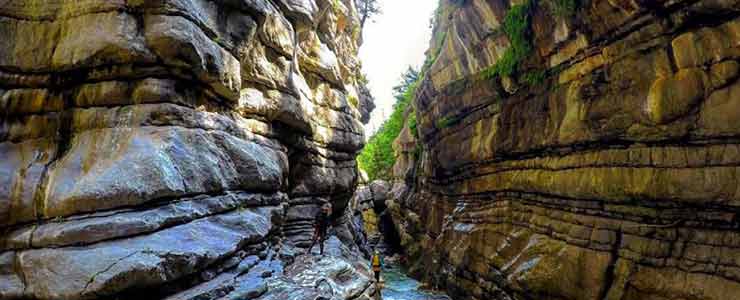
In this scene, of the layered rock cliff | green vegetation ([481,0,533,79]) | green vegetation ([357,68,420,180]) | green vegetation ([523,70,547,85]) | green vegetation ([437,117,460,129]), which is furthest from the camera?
green vegetation ([357,68,420,180])

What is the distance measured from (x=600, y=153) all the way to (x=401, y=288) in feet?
36.0

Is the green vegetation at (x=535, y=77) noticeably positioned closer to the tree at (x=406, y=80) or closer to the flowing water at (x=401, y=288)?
the flowing water at (x=401, y=288)

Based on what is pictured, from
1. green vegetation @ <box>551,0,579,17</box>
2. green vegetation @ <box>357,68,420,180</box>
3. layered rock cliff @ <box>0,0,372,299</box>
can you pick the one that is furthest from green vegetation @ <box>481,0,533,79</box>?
green vegetation @ <box>357,68,420,180</box>

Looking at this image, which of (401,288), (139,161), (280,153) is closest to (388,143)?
(401,288)

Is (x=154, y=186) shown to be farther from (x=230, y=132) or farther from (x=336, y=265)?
(x=336, y=265)

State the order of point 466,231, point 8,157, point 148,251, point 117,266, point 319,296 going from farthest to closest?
point 466,231 → point 319,296 → point 8,157 → point 148,251 → point 117,266

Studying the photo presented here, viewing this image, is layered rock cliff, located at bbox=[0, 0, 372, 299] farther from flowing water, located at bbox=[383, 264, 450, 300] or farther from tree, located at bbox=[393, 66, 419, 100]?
tree, located at bbox=[393, 66, 419, 100]

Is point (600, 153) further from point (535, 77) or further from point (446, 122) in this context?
point (446, 122)

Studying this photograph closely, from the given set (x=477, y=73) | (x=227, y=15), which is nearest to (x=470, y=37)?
(x=477, y=73)

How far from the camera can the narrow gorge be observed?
6008mm

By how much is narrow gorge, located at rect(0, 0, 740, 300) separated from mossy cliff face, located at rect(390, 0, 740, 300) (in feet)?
0.15

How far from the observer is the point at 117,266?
514cm

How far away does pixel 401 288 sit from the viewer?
17.3 meters

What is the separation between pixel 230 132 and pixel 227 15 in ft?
→ 9.70
